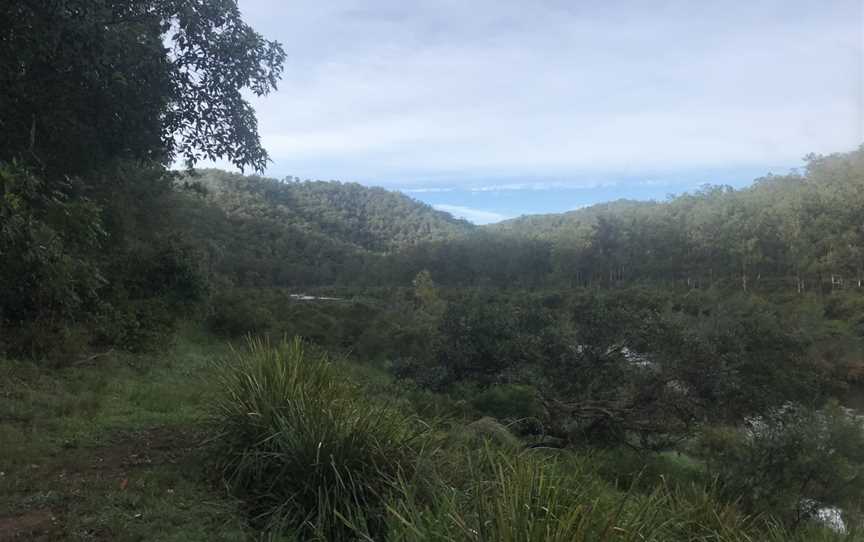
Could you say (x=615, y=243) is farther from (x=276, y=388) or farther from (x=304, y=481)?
(x=304, y=481)

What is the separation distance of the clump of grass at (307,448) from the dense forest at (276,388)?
21mm

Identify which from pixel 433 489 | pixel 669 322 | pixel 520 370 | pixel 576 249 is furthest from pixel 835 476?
pixel 576 249

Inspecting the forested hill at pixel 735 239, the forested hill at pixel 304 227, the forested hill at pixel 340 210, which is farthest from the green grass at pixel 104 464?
the forested hill at pixel 340 210

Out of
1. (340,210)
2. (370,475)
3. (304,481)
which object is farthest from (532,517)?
(340,210)

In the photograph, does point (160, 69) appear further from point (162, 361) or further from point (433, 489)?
point (162, 361)

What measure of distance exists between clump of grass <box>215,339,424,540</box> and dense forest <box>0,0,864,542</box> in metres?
0.02

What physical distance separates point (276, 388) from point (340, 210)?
8582cm

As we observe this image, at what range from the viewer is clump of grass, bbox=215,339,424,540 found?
3812mm

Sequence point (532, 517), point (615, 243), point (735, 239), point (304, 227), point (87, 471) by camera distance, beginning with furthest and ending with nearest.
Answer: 1. point (304, 227)
2. point (615, 243)
3. point (735, 239)
4. point (87, 471)
5. point (532, 517)

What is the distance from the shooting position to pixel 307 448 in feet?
13.2

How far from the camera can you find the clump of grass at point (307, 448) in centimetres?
381

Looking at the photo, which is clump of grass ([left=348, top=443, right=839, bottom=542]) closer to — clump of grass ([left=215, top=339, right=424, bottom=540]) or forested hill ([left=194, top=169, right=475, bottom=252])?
clump of grass ([left=215, top=339, right=424, bottom=540])

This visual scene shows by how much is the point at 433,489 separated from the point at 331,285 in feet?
196

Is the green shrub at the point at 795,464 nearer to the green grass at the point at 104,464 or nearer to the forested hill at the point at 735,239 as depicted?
the green grass at the point at 104,464
